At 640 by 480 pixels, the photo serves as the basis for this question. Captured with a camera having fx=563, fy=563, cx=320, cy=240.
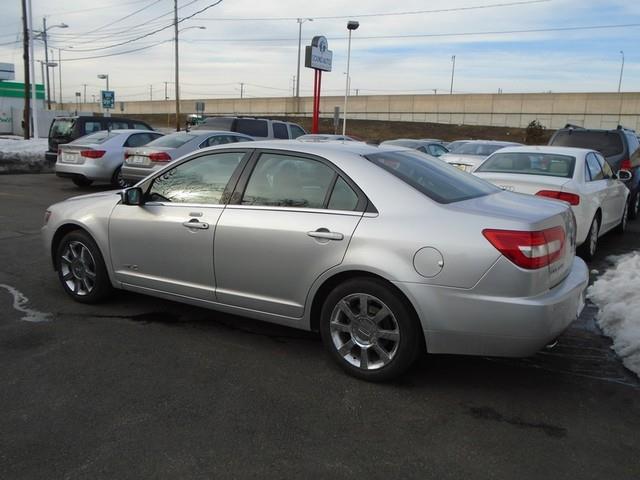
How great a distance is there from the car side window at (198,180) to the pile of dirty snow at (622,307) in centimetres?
327

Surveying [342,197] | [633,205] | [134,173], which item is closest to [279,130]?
[134,173]

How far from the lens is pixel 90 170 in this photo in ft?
43.3

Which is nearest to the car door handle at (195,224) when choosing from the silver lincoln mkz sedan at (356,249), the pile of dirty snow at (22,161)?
the silver lincoln mkz sedan at (356,249)

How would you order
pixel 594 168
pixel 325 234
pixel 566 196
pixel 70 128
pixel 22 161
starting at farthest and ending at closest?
pixel 22 161, pixel 70 128, pixel 594 168, pixel 566 196, pixel 325 234

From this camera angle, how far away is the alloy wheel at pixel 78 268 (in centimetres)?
514

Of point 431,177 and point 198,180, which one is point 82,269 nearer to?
point 198,180

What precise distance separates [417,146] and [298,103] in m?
49.0

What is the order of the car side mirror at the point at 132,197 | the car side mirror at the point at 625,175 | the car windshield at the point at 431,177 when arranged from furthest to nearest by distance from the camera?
the car side mirror at the point at 625,175
the car side mirror at the point at 132,197
the car windshield at the point at 431,177

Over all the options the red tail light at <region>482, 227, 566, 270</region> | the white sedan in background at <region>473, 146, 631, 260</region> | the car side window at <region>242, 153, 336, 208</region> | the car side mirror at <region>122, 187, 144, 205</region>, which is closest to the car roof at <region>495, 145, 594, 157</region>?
the white sedan in background at <region>473, 146, 631, 260</region>

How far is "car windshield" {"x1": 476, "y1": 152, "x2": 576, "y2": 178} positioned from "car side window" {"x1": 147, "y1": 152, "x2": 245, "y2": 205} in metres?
4.48

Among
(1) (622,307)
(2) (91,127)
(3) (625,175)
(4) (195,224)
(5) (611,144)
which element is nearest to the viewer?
(4) (195,224)

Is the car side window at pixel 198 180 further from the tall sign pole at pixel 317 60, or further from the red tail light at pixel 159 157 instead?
the tall sign pole at pixel 317 60

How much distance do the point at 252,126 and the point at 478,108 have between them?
47.3 m

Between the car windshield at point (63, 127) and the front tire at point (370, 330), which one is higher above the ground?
the car windshield at point (63, 127)
